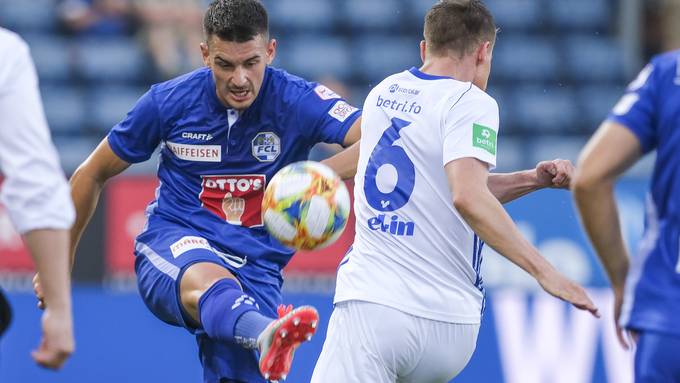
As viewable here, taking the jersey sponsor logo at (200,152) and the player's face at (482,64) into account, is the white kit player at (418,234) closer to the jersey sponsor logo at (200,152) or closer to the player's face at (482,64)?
the player's face at (482,64)

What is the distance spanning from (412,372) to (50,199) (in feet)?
6.08

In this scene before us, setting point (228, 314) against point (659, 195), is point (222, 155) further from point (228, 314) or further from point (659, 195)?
point (659, 195)

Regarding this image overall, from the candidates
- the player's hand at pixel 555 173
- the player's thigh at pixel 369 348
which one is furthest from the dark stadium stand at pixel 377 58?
the player's thigh at pixel 369 348

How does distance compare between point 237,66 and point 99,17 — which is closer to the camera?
point 237,66

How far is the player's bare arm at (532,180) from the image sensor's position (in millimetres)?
5293

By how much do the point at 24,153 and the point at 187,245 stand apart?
2.00 meters

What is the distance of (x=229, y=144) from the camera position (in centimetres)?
578

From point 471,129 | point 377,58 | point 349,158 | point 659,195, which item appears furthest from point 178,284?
point 377,58

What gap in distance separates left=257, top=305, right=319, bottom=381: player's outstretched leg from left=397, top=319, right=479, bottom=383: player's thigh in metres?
0.43

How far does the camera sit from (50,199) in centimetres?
368

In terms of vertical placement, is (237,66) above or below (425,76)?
below

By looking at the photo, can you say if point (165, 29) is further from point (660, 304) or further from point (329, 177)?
point (660, 304)

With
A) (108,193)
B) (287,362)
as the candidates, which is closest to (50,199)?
(287,362)

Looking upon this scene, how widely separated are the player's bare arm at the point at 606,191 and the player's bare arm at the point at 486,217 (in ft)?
1.78
